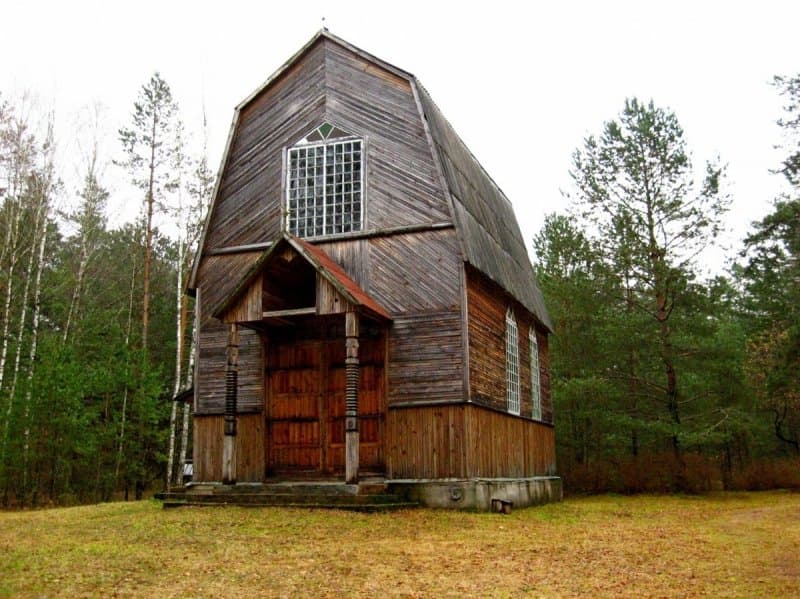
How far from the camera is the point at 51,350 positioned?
22469mm

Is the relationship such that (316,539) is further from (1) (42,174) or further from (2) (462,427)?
(1) (42,174)

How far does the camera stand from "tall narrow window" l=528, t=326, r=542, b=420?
71.4ft

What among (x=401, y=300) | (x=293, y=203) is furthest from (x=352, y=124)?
(x=401, y=300)

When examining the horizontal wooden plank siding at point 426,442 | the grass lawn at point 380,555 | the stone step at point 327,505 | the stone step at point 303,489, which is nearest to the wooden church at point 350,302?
the horizontal wooden plank siding at point 426,442

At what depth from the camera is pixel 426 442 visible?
15047 millimetres

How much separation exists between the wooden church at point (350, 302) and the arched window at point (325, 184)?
0.03 metres

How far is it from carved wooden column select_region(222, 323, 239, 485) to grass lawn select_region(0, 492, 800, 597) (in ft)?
4.95

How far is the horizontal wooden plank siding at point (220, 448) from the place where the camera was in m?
16.2

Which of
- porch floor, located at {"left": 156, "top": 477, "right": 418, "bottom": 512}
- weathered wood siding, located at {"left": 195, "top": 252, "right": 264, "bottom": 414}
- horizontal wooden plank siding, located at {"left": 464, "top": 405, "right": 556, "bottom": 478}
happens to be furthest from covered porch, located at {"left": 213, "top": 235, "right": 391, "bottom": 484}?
horizontal wooden plank siding, located at {"left": 464, "top": 405, "right": 556, "bottom": 478}

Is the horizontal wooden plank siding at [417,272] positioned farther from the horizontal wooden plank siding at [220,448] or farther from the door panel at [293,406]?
the horizontal wooden plank siding at [220,448]

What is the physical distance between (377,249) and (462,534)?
6.81m

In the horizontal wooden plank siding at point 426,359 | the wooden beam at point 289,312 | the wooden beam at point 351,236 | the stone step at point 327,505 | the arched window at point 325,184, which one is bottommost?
the stone step at point 327,505

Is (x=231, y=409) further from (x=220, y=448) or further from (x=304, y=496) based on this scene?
(x=304, y=496)

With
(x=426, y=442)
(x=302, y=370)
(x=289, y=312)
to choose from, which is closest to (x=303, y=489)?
(x=426, y=442)
